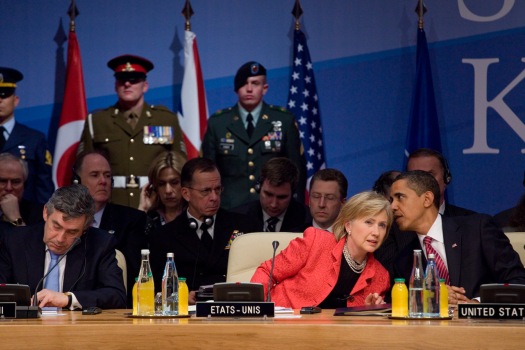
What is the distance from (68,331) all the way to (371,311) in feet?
4.01

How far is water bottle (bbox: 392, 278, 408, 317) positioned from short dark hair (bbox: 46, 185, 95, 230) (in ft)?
5.14

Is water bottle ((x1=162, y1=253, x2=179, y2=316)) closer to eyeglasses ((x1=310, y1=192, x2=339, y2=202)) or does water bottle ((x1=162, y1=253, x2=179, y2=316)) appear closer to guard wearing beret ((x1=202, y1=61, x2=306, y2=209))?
eyeglasses ((x1=310, y1=192, x2=339, y2=202))

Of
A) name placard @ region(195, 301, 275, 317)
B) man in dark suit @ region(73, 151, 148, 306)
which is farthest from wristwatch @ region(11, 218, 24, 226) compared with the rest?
name placard @ region(195, 301, 275, 317)

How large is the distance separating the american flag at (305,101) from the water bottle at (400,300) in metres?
3.69

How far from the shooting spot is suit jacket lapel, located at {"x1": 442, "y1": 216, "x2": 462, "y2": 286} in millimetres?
4816

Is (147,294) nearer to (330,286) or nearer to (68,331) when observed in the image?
(68,331)

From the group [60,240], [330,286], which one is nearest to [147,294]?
[60,240]

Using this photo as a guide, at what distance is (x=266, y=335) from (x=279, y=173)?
9.57 ft

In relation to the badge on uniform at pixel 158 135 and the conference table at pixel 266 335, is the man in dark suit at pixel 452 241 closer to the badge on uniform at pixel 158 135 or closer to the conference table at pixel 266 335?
the conference table at pixel 266 335

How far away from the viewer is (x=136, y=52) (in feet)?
25.4

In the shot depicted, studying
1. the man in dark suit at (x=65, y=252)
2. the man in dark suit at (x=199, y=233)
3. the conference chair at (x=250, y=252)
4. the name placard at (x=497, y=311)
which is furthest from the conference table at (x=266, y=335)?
the man in dark suit at (x=199, y=233)

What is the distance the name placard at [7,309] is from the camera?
12.5ft

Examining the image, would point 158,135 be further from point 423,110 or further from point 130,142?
point 423,110

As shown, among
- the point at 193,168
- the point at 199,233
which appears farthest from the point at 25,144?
the point at 199,233
